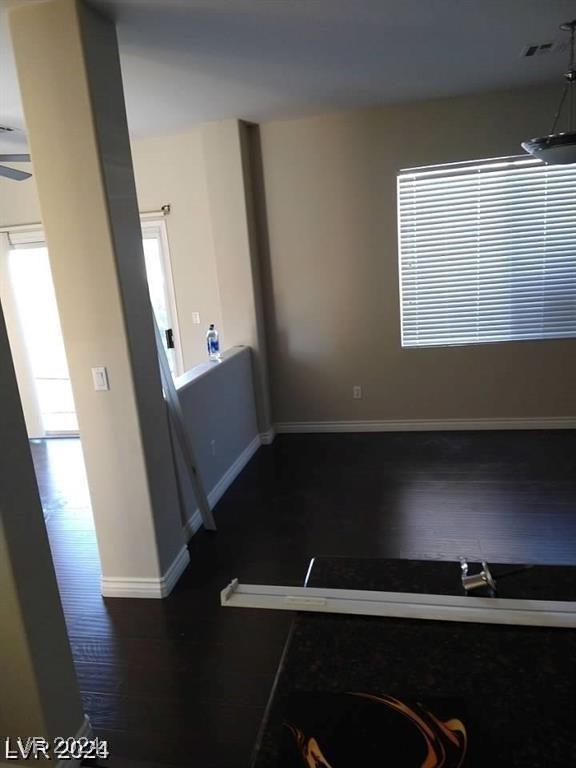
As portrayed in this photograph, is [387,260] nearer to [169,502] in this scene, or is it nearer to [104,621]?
[169,502]

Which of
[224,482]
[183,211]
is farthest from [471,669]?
[183,211]

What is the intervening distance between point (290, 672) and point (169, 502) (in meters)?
1.98

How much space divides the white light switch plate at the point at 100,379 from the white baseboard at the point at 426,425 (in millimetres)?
2771

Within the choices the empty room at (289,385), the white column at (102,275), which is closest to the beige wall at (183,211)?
the empty room at (289,385)

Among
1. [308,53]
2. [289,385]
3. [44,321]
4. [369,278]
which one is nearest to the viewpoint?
[308,53]

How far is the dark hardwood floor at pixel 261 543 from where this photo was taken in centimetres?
201

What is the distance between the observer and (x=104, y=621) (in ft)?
8.50

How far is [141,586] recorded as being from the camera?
108 inches

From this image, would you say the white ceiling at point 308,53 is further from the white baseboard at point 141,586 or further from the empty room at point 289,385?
the white baseboard at point 141,586

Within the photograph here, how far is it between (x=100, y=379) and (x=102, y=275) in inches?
19.2

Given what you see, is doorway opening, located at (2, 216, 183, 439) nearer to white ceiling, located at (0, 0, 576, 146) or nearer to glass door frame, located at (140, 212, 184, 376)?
glass door frame, located at (140, 212, 184, 376)

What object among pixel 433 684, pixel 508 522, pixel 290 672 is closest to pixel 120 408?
pixel 290 672

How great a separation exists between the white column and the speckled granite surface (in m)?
1.69

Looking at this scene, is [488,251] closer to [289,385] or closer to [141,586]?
[289,385]
